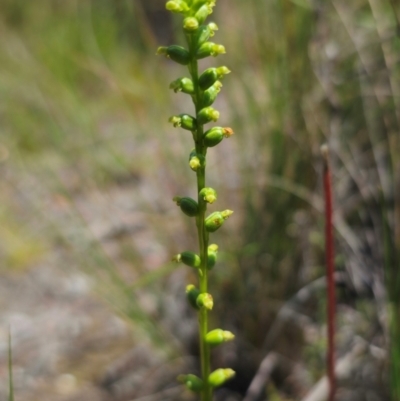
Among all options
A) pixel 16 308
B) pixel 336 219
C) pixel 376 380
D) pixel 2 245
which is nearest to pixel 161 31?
pixel 2 245

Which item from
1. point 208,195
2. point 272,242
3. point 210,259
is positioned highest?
point 208,195

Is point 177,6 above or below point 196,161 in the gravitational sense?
above

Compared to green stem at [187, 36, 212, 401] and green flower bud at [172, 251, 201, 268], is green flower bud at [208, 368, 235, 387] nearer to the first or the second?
green stem at [187, 36, 212, 401]

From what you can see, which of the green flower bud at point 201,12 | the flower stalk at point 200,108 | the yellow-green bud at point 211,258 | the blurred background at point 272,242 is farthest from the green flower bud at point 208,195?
the blurred background at point 272,242

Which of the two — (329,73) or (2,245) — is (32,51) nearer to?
(2,245)

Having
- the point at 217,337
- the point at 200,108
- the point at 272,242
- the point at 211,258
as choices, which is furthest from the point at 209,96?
the point at 272,242

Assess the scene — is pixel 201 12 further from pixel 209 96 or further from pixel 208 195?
pixel 208 195

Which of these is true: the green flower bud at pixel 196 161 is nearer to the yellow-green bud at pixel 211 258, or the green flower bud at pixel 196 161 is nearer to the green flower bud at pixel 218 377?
the yellow-green bud at pixel 211 258

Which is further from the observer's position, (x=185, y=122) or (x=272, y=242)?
(x=272, y=242)
